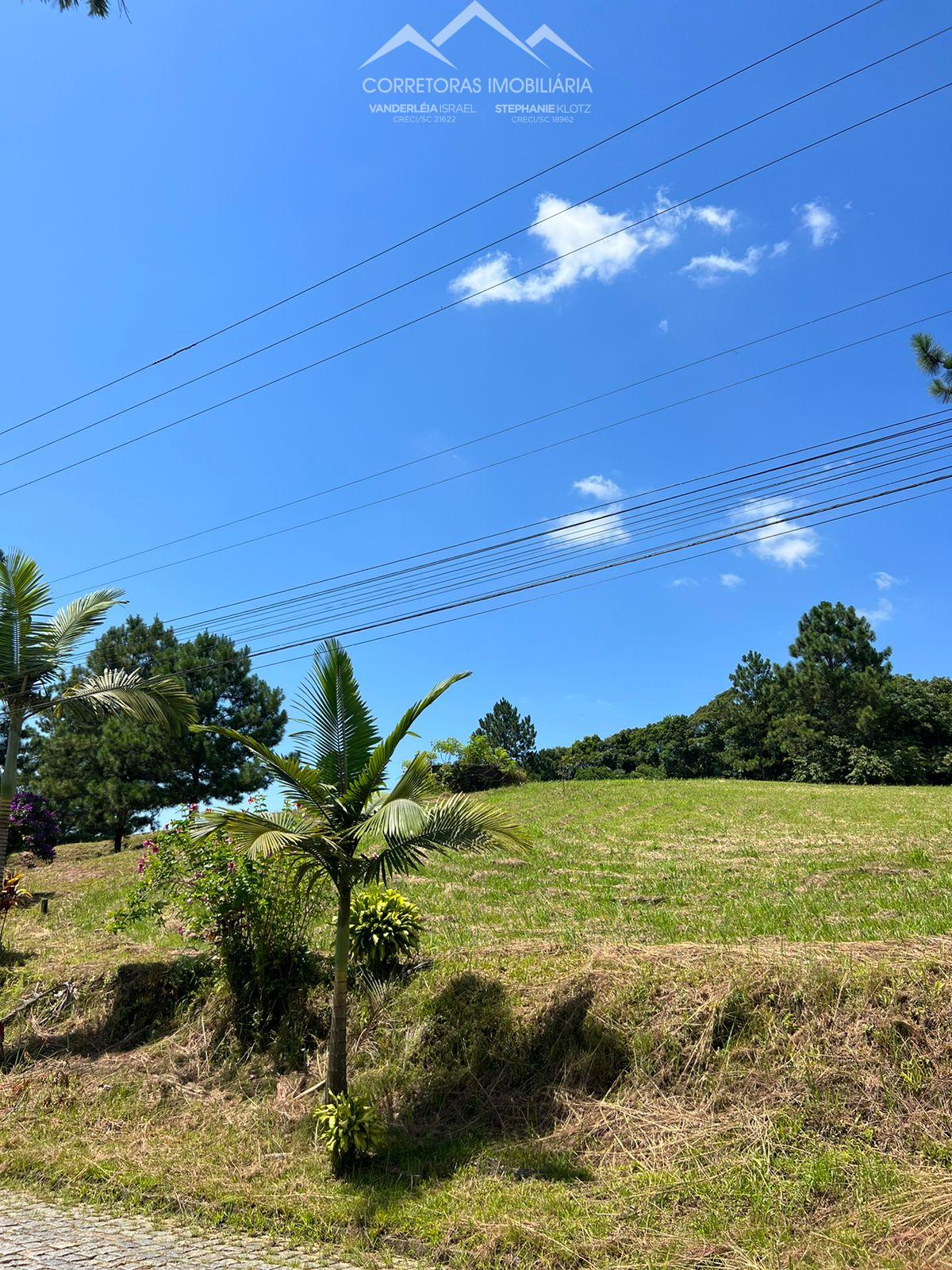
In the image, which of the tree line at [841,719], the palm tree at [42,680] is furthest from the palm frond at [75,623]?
the tree line at [841,719]

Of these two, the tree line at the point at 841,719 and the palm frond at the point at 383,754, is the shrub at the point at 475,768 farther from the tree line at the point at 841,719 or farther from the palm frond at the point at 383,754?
the palm frond at the point at 383,754

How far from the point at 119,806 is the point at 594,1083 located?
24886 millimetres

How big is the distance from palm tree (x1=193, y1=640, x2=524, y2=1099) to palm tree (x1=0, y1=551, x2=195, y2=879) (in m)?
3.65

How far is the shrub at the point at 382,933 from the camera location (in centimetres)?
862

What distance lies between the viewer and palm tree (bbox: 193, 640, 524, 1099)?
6961 millimetres

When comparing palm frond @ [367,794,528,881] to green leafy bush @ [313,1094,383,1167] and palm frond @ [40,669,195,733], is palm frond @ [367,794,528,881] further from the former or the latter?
palm frond @ [40,669,195,733]

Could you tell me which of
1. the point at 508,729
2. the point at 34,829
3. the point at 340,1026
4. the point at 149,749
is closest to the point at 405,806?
the point at 340,1026

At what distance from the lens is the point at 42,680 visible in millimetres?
11180

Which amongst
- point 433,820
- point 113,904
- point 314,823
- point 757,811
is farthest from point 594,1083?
point 757,811

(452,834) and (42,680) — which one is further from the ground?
(42,680)

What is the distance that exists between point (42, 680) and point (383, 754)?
6576 mm

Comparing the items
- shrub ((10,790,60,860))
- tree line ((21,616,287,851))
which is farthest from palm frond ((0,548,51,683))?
tree line ((21,616,287,851))

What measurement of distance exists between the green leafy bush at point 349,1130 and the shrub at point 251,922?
252 centimetres

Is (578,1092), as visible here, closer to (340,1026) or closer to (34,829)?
(340,1026)
